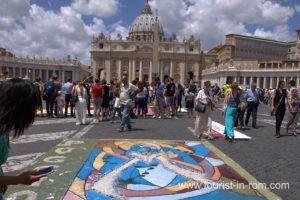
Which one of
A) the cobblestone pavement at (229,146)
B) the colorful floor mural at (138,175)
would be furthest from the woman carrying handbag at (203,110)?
the colorful floor mural at (138,175)

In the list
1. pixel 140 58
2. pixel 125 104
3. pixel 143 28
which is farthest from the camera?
pixel 143 28

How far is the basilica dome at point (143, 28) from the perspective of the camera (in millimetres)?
123106

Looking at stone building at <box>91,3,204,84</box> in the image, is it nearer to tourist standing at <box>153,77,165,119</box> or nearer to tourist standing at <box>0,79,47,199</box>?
tourist standing at <box>153,77,165,119</box>

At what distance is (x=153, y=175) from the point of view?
5617 mm

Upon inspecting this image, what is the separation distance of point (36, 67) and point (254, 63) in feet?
186

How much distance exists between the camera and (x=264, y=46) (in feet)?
390

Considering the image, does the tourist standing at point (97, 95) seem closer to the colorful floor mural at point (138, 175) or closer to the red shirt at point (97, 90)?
the red shirt at point (97, 90)

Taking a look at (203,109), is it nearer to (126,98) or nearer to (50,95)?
(126,98)

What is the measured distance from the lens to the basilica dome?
12311 centimetres

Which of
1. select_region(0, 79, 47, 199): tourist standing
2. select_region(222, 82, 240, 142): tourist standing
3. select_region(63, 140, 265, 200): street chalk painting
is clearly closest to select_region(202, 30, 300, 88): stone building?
select_region(222, 82, 240, 142): tourist standing

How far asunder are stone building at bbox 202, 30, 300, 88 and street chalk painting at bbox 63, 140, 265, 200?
46039 mm

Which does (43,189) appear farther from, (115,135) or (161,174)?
(115,135)

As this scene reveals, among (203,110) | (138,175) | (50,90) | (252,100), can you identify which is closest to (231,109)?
(203,110)

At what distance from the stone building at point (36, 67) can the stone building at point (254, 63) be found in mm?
38190
